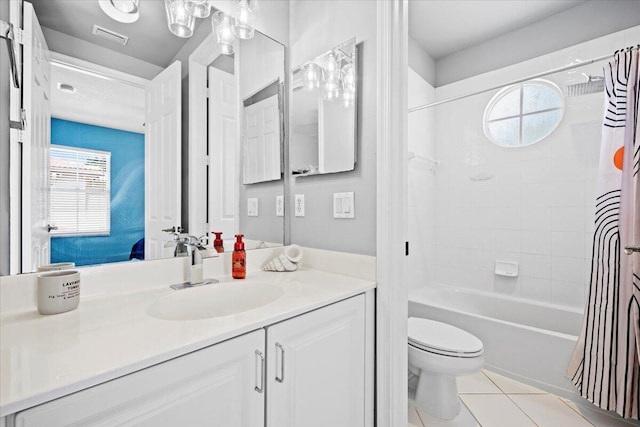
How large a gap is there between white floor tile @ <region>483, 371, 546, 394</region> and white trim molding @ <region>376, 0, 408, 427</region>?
103 centimetres

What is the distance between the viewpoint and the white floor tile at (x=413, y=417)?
1.56 m

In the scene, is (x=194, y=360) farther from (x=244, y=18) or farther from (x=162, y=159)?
(x=244, y=18)

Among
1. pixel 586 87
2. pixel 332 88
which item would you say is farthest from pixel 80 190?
pixel 586 87

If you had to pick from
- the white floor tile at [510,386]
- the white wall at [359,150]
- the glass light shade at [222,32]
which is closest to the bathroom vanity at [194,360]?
the white wall at [359,150]

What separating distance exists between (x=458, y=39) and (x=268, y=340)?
2931 mm

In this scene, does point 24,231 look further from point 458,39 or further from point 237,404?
point 458,39

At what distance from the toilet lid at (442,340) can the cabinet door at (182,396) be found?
109cm

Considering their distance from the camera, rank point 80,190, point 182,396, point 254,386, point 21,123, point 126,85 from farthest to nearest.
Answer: point 126,85
point 80,190
point 21,123
point 254,386
point 182,396

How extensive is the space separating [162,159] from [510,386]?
7.62 feet

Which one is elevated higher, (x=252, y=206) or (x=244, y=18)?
(x=244, y=18)

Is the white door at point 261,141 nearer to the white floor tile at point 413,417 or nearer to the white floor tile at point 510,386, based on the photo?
the white floor tile at point 413,417

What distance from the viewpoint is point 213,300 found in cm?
114

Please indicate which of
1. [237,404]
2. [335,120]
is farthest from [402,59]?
[237,404]

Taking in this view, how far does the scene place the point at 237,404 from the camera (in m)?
0.74
